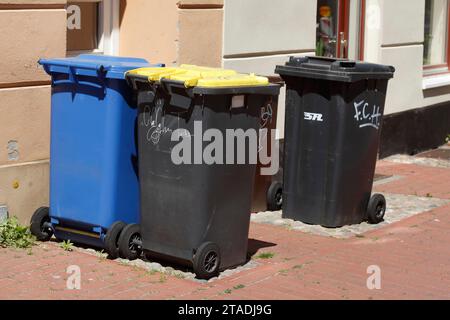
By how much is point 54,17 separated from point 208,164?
2.14 metres

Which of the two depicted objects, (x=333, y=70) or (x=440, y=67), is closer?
(x=333, y=70)

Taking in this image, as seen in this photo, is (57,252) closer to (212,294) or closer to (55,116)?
(55,116)

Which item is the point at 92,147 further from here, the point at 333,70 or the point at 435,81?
the point at 435,81

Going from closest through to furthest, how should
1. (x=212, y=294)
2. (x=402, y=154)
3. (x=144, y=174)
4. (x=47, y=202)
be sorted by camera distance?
(x=212, y=294)
(x=144, y=174)
(x=47, y=202)
(x=402, y=154)

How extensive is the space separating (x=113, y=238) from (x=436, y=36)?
8144 millimetres

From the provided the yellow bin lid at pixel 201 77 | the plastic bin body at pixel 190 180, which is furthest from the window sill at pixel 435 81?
the yellow bin lid at pixel 201 77

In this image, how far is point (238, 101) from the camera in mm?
6598

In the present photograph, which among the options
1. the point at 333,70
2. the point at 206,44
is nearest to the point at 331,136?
the point at 333,70

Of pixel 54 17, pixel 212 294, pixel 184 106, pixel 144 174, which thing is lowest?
pixel 212 294

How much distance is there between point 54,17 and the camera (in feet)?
25.3

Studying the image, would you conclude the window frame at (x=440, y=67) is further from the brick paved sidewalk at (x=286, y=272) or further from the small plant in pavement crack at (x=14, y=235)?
the small plant in pavement crack at (x=14, y=235)

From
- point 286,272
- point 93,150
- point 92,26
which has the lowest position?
point 286,272

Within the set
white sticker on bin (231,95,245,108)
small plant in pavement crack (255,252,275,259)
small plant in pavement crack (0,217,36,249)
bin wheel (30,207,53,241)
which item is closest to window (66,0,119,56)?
bin wheel (30,207,53,241)

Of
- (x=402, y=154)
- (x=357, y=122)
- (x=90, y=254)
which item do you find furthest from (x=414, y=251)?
(x=402, y=154)
